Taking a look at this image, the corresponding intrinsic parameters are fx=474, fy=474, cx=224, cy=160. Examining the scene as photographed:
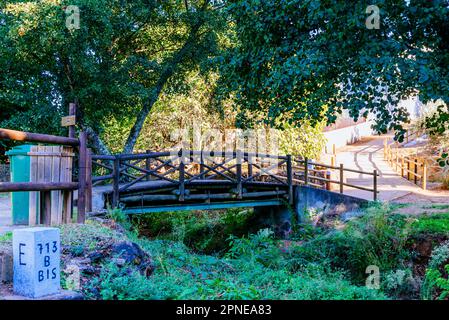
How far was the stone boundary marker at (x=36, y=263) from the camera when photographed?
449 cm

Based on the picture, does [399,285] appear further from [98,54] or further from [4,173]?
[4,173]

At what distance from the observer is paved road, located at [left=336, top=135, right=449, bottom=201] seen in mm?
17094

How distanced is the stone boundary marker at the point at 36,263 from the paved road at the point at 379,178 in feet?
42.1

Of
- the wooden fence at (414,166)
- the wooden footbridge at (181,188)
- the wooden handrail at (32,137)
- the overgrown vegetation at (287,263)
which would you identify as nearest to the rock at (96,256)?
the overgrown vegetation at (287,263)

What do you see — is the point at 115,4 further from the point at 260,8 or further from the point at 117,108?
the point at 260,8

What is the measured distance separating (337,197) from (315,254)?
4.13 m

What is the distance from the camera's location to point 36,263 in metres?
4.51

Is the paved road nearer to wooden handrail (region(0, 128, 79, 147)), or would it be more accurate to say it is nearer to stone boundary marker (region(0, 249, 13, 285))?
wooden handrail (region(0, 128, 79, 147))

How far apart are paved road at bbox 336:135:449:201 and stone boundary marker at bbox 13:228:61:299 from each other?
42.1 feet

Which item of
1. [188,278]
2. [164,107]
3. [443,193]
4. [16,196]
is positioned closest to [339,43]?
[188,278]

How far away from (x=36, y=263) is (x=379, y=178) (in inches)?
738

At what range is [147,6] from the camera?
586 inches

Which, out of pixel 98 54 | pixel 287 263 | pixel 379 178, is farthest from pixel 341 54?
pixel 379 178

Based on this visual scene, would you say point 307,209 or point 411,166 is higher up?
point 411,166
